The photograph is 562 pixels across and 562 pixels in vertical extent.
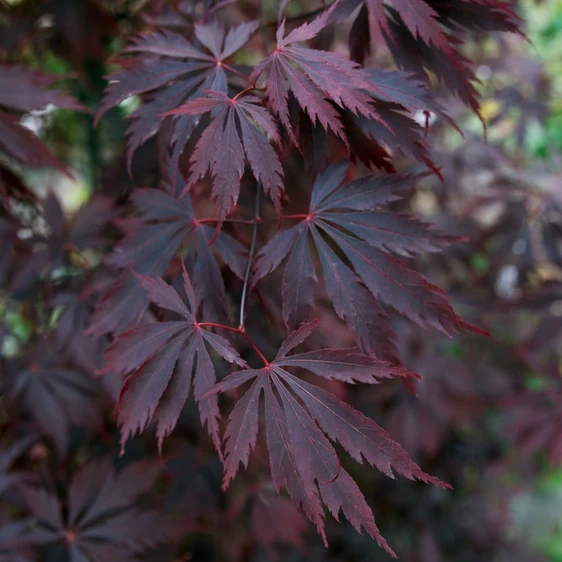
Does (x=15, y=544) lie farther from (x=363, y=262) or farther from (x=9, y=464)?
(x=363, y=262)

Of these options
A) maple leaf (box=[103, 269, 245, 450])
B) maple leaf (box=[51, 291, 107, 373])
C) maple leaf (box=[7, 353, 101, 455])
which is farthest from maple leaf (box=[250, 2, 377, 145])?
maple leaf (box=[7, 353, 101, 455])

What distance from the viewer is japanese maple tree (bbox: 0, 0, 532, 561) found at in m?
0.64

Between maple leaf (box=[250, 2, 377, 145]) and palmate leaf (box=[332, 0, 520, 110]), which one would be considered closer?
maple leaf (box=[250, 2, 377, 145])

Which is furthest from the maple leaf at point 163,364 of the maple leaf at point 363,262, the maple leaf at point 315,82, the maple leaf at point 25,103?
the maple leaf at point 25,103

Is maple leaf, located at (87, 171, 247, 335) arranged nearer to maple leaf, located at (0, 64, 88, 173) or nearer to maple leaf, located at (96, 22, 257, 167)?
maple leaf, located at (96, 22, 257, 167)

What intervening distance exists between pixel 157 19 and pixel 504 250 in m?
1.22

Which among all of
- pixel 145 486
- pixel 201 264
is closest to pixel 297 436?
pixel 201 264

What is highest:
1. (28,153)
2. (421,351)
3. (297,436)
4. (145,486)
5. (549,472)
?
(28,153)

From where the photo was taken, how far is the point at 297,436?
613mm

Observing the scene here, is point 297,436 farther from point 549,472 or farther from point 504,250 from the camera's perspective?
point 549,472

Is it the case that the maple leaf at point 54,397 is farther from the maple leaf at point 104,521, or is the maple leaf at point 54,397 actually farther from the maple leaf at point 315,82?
the maple leaf at point 315,82

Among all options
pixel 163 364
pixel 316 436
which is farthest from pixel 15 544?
pixel 316 436

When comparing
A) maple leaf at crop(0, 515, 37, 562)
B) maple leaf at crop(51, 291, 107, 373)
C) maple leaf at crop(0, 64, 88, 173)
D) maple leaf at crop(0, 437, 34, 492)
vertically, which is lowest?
maple leaf at crop(0, 515, 37, 562)

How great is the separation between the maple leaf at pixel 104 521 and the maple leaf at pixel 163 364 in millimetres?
424
